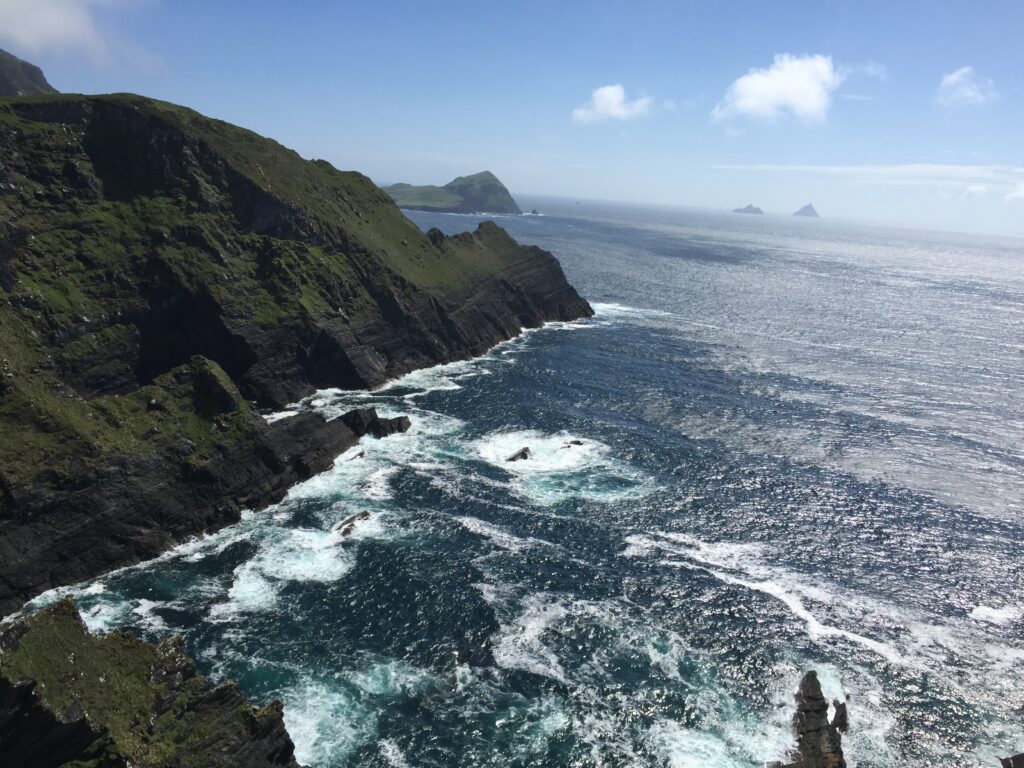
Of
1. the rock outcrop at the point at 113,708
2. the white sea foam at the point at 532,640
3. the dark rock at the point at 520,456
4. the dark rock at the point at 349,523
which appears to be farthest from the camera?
the dark rock at the point at 520,456

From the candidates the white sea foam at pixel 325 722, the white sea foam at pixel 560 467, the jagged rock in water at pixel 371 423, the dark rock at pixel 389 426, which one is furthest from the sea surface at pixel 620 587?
the jagged rock in water at pixel 371 423

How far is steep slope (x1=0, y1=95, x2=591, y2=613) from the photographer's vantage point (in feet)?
200

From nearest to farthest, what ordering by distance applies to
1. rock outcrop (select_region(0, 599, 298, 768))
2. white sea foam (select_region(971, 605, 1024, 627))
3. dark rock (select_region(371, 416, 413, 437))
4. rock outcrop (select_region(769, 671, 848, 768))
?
rock outcrop (select_region(0, 599, 298, 768))
rock outcrop (select_region(769, 671, 848, 768))
white sea foam (select_region(971, 605, 1024, 627))
dark rock (select_region(371, 416, 413, 437))

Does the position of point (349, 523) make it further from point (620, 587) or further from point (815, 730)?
point (815, 730)

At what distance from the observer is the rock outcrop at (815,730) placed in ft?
136

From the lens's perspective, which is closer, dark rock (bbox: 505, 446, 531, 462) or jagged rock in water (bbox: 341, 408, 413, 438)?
dark rock (bbox: 505, 446, 531, 462)

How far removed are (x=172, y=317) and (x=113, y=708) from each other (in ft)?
238

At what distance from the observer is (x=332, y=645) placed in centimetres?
5059

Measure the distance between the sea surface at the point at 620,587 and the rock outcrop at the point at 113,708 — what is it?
6431 millimetres

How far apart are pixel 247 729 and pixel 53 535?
106ft

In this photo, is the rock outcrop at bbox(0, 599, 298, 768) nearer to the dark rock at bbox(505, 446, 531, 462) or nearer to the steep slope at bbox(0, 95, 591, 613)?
the steep slope at bbox(0, 95, 591, 613)

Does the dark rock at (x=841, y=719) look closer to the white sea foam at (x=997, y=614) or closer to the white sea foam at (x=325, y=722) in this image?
the white sea foam at (x=997, y=614)

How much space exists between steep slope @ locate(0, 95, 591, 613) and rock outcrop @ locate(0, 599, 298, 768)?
944 inches

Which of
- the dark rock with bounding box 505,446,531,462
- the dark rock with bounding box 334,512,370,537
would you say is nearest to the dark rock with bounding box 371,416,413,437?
the dark rock with bounding box 505,446,531,462
